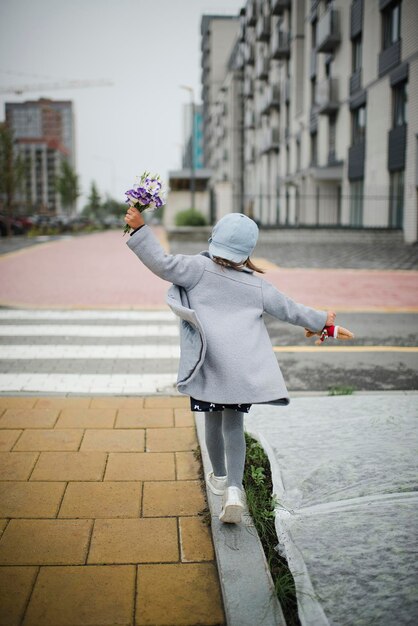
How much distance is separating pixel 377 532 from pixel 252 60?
181 feet

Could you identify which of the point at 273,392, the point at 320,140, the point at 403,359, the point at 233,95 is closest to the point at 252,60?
the point at 233,95

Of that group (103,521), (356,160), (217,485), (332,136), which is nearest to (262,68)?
(332,136)

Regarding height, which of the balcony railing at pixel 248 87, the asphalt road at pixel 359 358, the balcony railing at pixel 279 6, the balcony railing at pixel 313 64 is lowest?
the asphalt road at pixel 359 358

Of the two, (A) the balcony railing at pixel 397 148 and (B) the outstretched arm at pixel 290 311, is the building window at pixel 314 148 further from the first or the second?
(B) the outstretched arm at pixel 290 311

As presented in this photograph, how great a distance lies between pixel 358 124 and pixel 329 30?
4792 millimetres

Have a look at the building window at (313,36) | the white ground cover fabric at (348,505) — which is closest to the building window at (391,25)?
the building window at (313,36)

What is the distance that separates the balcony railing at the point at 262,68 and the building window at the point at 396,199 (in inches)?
968

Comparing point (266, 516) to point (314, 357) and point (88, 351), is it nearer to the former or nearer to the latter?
point (314, 357)

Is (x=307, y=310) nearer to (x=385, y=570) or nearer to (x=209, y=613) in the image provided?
(x=385, y=570)

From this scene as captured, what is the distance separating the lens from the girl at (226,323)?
108 inches

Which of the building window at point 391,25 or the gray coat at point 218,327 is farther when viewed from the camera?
the building window at point 391,25

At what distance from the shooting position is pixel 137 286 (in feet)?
39.5

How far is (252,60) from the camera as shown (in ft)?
172

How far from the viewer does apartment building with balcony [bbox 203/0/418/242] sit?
22875 millimetres
